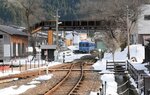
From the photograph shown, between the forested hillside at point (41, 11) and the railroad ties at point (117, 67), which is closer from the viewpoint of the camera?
the railroad ties at point (117, 67)

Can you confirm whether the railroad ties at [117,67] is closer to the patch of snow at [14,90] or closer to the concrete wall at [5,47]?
the patch of snow at [14,90]

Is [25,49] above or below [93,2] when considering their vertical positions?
below

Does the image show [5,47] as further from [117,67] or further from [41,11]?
[41,11]

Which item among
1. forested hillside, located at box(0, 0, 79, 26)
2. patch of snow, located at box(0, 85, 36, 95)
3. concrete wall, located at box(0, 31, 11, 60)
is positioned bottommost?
patch of snow, located at box(0, 85, 36, 95)

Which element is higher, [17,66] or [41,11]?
[41,11]

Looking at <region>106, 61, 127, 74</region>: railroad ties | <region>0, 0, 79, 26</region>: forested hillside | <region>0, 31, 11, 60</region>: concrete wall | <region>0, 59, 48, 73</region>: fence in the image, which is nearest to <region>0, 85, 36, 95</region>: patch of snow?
<region>0, 59, 48, 73</region>: fence

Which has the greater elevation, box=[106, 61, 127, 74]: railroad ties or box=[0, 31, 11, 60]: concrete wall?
box=[0, 31, 11, 60]: concrete wall

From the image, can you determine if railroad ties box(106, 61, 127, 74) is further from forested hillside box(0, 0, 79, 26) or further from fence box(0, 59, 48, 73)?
forested hillside box(0, 0, 79, 26)

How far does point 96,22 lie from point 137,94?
48.0 meters

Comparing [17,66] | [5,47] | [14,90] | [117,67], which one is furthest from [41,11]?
[14,90]

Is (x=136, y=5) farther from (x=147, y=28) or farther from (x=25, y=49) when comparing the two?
(x=25, y=49)

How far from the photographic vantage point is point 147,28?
6894 centimetres

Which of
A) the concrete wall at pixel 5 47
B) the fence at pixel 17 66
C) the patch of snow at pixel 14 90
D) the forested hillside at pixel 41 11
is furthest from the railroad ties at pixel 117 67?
the forested hillside at pixel 41 11

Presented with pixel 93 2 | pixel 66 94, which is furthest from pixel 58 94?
pixel 93 2
